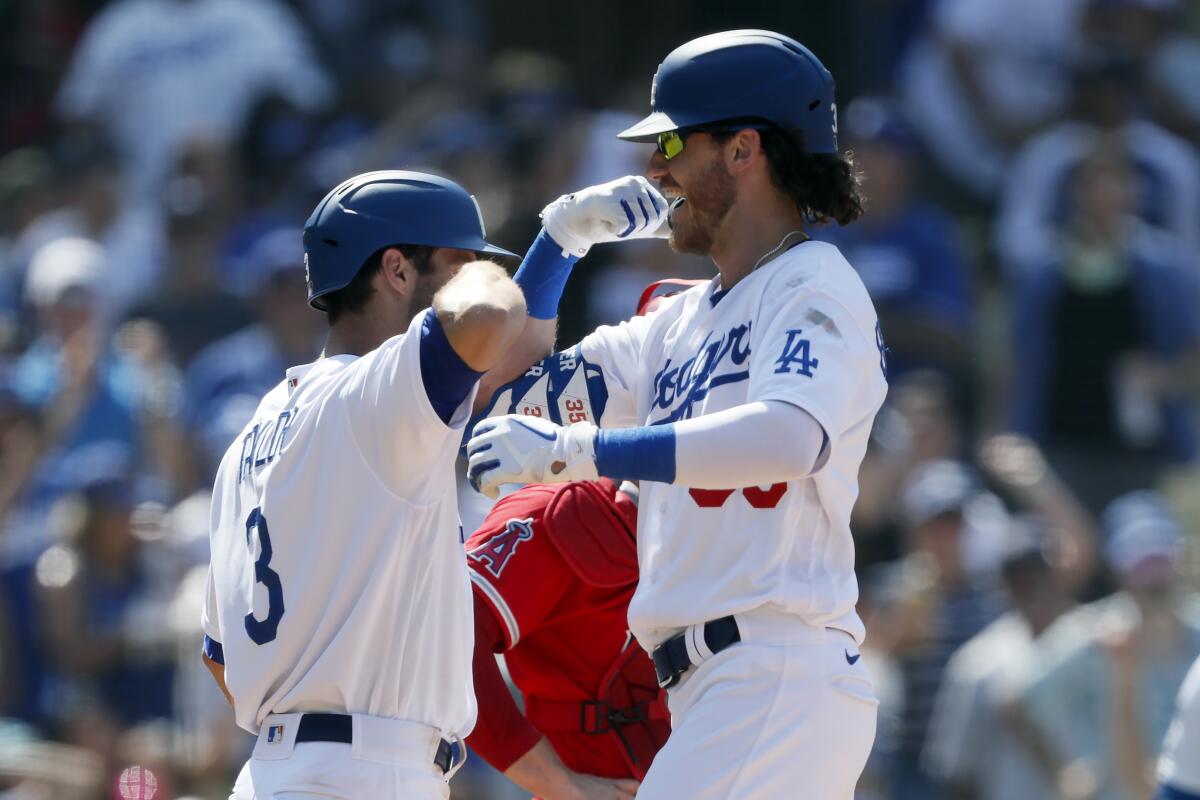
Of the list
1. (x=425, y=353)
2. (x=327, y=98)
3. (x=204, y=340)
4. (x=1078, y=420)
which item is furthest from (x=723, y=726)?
(x=327, y=98)

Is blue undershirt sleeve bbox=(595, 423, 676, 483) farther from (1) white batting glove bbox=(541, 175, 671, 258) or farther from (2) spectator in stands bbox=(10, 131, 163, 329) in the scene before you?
(2) spectator in stands bbox=(10, 131, 163, 329)

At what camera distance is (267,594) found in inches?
124

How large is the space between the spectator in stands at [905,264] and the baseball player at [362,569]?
14.7 ft

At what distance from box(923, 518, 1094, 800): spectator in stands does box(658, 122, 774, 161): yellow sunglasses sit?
11.5ft

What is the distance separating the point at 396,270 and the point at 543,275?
0.46m

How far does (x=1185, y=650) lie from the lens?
21.1 ft

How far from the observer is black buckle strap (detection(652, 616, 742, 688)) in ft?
10.5

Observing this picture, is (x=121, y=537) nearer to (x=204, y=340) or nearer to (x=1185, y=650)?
(x=204, y=340)

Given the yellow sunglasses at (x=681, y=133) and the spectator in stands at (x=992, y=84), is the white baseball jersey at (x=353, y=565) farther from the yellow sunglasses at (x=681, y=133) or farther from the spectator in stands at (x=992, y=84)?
the spectator in stands at (x=992, y=84)

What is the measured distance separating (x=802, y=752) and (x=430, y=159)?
19.1 ft

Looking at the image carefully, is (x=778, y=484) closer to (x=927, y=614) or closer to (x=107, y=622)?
(x=927, y=614)

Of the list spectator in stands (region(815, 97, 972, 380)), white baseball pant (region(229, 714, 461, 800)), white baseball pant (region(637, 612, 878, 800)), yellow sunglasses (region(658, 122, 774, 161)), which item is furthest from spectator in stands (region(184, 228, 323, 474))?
white baseball pant (region(637, 612, 878, 800))

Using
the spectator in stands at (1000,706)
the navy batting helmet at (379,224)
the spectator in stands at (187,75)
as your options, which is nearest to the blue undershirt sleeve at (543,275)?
the navy batting helmet at (379,224)

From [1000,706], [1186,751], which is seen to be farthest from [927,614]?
[1186,751]
